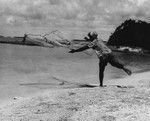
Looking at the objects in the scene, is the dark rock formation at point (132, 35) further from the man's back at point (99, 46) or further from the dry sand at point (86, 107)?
the dry sand at point (86, 107)

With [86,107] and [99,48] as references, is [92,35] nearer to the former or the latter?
[99,48]

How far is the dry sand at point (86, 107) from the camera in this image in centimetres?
782

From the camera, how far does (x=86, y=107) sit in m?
8.73

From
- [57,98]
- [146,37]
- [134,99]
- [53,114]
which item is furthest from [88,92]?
[146,37]

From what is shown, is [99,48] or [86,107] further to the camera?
[99,48]

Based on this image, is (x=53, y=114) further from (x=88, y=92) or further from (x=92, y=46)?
(x=92, y=46)

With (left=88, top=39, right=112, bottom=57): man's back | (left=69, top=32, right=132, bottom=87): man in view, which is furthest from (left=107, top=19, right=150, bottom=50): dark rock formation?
(left=88, top=39, right=112, bottom=57): man's back

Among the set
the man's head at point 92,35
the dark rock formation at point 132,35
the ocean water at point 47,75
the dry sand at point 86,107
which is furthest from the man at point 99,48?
the dark rock formation at point 132,35

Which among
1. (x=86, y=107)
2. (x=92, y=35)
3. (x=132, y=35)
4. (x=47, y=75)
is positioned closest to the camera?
(x=86, y=107)

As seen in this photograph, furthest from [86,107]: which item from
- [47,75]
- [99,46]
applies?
[47,75]

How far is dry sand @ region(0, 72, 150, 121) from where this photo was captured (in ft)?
25.7

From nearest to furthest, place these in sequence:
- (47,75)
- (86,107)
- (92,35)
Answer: (86,107)
(92,35)
(47,75)

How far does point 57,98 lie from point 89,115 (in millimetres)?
2295

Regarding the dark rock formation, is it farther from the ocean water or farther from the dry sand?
the dry sand
